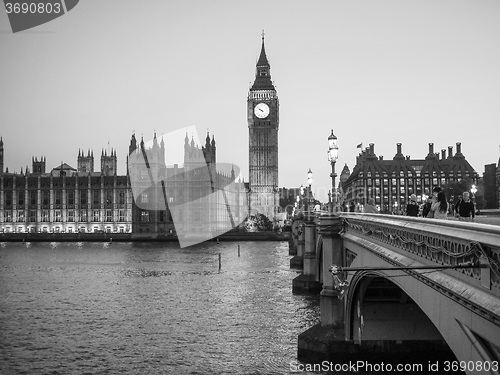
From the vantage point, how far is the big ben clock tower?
155 m

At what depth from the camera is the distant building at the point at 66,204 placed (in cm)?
14175

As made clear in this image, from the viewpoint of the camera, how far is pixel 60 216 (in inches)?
5650

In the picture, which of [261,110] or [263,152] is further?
[261,110]

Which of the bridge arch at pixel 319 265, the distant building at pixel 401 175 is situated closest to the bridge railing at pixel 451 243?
the bridge arch at pixel 319 265

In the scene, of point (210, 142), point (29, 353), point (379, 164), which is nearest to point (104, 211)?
point (210, 142)

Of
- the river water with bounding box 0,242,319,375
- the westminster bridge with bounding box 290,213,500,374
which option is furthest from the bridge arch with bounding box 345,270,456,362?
the river water with bounding box 0,242,319,375

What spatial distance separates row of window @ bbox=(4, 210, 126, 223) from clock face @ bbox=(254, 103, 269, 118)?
42171 millimetres

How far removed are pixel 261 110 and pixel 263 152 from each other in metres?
11.7

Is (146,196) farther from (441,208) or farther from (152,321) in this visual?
(441,208)

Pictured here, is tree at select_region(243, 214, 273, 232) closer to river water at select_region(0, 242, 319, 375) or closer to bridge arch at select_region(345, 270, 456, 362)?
river water at select_region(0, 242, 319, 375)

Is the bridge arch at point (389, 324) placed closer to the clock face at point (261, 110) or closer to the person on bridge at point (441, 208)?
the person on bridge at point (441, 208)

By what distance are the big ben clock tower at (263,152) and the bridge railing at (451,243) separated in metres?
140

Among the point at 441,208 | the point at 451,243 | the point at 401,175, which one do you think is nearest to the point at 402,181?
the point at 401,175

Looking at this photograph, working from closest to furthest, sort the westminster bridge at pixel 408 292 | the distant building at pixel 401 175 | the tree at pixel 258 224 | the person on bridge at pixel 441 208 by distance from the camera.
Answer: the westminster bridge at pixel 408 292 → the person on bridge at pixel 441 208 → the tree at pixel 258 224 → the distant building at pixel 401 175
